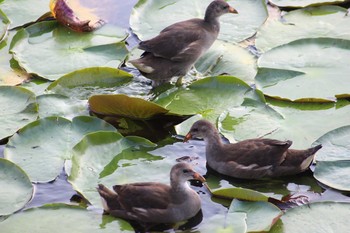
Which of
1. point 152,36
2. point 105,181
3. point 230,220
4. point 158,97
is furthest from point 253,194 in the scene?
point 152,36

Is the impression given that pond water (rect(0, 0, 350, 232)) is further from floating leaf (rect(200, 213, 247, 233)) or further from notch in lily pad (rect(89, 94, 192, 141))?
notch in lily pad (rect(89, 94, 192, 141))

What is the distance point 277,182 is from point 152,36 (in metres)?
3.00

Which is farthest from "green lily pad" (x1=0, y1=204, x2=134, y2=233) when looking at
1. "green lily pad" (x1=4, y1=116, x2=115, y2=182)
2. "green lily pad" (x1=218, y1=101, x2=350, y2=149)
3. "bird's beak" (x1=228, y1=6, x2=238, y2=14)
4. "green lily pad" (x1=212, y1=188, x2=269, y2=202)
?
"bird's beak" (x1=228, y1=6, x2=238, y2=14)

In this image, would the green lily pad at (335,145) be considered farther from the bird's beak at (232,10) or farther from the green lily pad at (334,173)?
the bird's beak at (232,10)

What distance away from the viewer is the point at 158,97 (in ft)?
28.3

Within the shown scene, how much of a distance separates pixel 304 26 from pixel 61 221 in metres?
4.48

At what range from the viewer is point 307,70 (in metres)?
8.81

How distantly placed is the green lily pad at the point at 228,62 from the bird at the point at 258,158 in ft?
4.59

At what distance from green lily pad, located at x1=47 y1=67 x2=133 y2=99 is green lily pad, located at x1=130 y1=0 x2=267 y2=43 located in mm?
964

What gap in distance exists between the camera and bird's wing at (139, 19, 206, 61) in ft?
29.1

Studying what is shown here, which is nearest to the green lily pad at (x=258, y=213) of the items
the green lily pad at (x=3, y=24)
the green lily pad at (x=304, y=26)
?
the green lily pad at (x=304, y=26)

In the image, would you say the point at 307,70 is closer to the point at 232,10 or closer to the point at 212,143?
the point at 232,10

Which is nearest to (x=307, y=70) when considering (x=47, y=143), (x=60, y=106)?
(x=60, y=106)

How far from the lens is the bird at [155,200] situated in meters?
6.94
